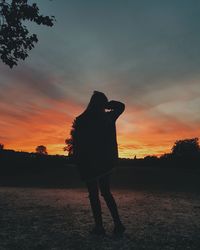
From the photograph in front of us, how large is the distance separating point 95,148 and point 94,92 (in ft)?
3.43

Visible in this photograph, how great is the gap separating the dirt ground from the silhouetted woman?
2.00 ft

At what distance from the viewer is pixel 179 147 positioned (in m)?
117

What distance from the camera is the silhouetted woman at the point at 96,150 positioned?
7.14 metres

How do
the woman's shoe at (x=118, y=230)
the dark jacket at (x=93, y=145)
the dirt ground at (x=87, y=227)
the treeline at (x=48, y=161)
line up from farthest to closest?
1. the treeline at (x=48, y=161)
2. the woman's shoe at (x=118, y=230)
3. the dark jacket at (x=93, y=145)
4. the dirt ground at (x=87, y=227)

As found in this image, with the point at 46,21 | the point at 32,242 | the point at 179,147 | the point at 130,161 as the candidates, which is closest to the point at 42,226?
the point at 32,242

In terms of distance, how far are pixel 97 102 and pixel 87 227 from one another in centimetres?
262

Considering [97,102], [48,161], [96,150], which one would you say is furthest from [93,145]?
[48,161]

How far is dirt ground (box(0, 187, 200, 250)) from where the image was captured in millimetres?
6598

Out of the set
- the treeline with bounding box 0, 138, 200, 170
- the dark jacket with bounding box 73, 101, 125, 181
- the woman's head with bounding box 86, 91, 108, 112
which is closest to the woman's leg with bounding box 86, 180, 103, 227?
the dark jacket with bounding box 73, 101, 125, 181

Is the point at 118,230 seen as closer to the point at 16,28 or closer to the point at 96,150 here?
the point at 96,150

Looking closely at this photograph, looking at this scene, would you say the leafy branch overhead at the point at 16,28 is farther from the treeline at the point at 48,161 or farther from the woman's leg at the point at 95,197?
the treeline at the point at 48,161

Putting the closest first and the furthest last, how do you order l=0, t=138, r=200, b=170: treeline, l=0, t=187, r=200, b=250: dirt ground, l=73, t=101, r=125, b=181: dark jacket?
1. l=0, t=187, r=200, b=250: dirt ground
2. l=73, t=101, r=125, b=181: dark jacket
3. l=0, t=138, r=200, b=170: treeline

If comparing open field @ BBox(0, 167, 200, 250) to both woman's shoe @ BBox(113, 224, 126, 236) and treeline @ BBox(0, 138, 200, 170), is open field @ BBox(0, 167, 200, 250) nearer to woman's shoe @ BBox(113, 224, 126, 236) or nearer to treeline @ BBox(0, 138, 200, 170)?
woman's shoe @ BBox(113, 224, 126, 236)

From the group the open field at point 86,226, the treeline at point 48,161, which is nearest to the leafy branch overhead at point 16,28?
the open field at point 86,226
